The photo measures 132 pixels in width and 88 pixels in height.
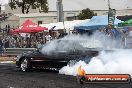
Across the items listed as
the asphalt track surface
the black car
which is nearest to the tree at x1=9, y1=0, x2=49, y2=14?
the black car

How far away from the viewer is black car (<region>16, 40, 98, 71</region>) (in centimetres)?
1468

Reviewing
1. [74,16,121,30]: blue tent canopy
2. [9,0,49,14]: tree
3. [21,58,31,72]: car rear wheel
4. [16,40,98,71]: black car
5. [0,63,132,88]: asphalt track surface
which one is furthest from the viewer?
[9,0,49,14]: tree

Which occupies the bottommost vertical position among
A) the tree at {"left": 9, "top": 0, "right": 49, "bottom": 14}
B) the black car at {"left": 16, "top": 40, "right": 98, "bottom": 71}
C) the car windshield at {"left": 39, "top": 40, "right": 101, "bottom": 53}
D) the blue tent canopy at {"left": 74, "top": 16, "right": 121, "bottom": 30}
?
the black car at {"left": 16, "top": 40, "right": 98, "bottom": 71}

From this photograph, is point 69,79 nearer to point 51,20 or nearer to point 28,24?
point 28,24

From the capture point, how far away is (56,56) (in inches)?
608

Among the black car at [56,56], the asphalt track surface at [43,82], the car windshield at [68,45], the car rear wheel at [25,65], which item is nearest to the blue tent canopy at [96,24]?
the black car at [56,56]

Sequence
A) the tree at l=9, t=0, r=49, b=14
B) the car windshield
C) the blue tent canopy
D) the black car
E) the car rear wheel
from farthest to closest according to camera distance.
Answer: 1. the tree at l=9, t=0, r=49, b=14
2. the blue tent canopy
3. the car rear wheel
4. the car windshield
5. the black car

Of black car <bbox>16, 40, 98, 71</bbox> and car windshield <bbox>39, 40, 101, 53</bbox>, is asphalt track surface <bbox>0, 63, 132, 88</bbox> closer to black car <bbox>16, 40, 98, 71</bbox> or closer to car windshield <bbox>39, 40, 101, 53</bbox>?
black car <bbox>16, 40, 98, 71</bbox>

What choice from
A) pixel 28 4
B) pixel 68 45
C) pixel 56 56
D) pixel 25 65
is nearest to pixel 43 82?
pixel 56 56

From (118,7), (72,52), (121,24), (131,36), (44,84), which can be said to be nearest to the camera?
(44,84)

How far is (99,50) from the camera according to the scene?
47.4ft

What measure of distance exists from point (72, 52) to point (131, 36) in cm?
827

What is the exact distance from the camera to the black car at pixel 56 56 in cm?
1468

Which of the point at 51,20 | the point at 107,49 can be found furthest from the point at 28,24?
the point at 51,20
